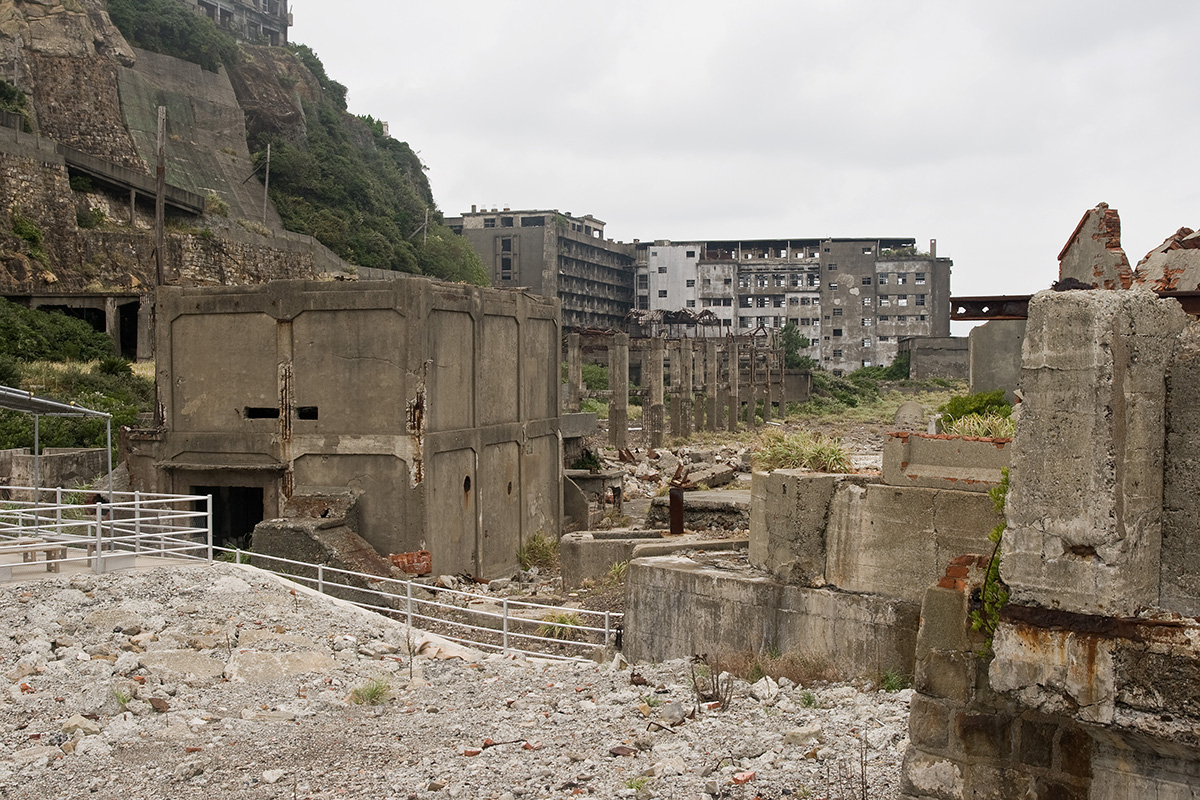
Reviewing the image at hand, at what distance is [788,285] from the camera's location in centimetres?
9100

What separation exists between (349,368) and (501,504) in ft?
13.7

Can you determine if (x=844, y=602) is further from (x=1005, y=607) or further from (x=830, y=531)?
(x=1005, y=607)

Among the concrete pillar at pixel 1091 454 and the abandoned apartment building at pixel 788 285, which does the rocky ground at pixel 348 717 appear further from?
the abandoned apartment building at pixel 788 285

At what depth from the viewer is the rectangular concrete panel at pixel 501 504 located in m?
17.9

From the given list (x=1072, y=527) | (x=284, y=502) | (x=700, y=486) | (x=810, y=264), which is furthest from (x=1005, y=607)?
(x=810, y=264)

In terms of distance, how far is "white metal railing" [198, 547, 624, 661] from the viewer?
435 inches

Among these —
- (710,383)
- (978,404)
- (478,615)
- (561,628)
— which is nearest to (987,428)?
(561,628)

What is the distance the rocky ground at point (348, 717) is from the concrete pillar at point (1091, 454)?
2.17m

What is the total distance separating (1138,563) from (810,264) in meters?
88.6

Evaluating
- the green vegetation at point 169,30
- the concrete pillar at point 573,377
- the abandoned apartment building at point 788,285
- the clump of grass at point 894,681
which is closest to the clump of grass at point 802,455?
the clump of grass at point 894,681

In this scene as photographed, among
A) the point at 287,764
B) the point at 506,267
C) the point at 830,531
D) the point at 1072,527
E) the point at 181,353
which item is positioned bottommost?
the point at 287,764

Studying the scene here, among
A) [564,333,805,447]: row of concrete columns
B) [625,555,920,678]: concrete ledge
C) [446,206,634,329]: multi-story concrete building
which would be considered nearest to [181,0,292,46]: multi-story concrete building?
[446,206,634,329]: multi-story concrete building

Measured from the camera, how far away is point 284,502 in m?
16.0

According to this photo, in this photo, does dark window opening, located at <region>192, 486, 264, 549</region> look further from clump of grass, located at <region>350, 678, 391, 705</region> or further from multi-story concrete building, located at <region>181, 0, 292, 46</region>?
multi-story concrete building, located at <region>181, 0, 292, 46</region>
